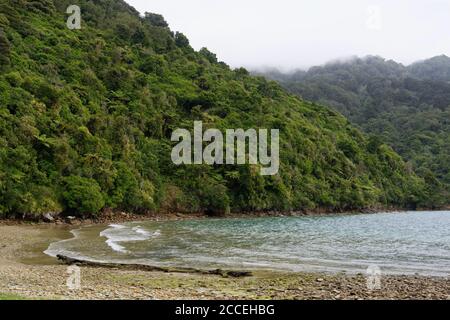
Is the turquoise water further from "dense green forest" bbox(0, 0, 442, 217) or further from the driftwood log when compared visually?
"dense green forest" bbox(0, 0, 442, 217)

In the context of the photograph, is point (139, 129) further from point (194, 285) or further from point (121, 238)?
point (194, 285)

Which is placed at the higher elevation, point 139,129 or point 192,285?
point 139,129

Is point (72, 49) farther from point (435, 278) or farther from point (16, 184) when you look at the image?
point (435, 278)

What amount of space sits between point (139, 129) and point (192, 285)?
2616 inches

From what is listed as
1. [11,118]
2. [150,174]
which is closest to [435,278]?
[11,118]

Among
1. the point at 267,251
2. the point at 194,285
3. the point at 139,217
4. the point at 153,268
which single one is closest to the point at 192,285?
the point at 194,285

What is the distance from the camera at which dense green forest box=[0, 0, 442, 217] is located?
58438 millimetres

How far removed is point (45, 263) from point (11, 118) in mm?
35220

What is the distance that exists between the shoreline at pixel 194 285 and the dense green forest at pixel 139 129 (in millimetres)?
30510

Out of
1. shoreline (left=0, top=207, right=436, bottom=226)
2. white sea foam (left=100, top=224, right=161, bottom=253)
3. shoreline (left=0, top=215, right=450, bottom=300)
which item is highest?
shoreline (left=0, top=215, right=450, bottom=300)

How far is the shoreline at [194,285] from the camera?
1736 centimetres

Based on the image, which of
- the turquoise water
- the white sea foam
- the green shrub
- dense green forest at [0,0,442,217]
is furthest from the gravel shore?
the green shrub

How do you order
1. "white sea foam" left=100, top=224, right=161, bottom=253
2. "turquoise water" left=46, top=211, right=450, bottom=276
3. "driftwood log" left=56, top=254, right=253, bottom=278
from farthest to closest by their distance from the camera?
"white sea foam" left=100, top=224, right=161, bottom=253 → "turquoise water" left=46, top=211, right=450, bottom=276 → "driftwood log" left=56, top=254, right=253, bottom=278

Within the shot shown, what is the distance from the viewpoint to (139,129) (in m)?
84.6
